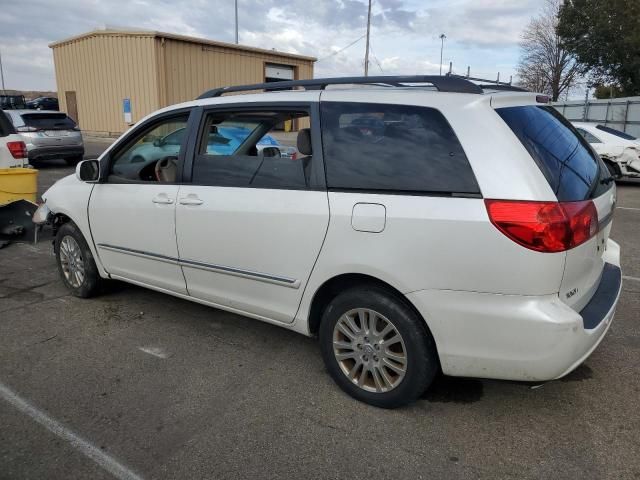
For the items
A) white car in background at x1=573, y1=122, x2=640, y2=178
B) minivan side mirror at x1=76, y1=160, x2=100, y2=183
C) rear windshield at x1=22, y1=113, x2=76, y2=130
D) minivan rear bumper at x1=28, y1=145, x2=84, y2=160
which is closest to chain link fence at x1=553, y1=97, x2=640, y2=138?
white car in background at x1=573, y1=122, x2=640, y2=178

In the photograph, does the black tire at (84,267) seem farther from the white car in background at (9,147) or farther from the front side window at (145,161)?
the white car in background at (9,147)

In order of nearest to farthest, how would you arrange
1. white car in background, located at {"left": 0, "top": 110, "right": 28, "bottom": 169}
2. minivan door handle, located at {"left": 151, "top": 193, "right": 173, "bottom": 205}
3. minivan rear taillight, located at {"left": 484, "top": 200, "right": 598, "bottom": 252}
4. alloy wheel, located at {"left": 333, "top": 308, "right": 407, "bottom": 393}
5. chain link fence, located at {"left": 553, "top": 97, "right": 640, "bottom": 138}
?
minivan rear taillight, located at {"left": 484, "top": 200, "right": 598, "bottom": 252} < alloy wheel, located at {"left": 333, "top": 308, "right": 407, "bottom": 393} < minivan door handle, located at {"left": 151, "top": 193, "right": 173, "bottom": 205} < white car in background, located at {"left": 0, "top": 110, "right": 28, "bottom": 169} < chain link fence, located at {"left": 553, "top": 97, "right": 640, "bottom": 138}

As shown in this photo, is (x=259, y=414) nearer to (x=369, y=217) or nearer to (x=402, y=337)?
(x=402, y=337)

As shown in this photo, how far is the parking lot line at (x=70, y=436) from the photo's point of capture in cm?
249

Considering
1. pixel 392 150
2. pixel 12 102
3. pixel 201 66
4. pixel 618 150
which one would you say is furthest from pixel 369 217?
pixel 12 102

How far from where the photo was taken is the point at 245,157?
3420mm

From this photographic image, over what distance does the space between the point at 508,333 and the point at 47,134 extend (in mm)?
14405

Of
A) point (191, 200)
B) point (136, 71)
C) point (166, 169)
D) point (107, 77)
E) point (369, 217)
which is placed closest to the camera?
point (369, 217)

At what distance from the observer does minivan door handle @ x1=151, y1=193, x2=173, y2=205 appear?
12.2 ft

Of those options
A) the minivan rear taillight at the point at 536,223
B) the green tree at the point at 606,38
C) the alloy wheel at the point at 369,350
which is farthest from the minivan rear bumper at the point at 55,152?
the green tree at the point at 606,38

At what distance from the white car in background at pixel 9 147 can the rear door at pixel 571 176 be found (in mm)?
6668

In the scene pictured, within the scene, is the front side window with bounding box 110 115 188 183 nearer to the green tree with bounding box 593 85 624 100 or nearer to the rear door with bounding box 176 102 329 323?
the rear door with bounding box 176 102 329 323

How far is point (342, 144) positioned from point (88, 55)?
91.3 feet

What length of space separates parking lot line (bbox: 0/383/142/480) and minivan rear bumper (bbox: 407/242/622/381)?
1617mm
